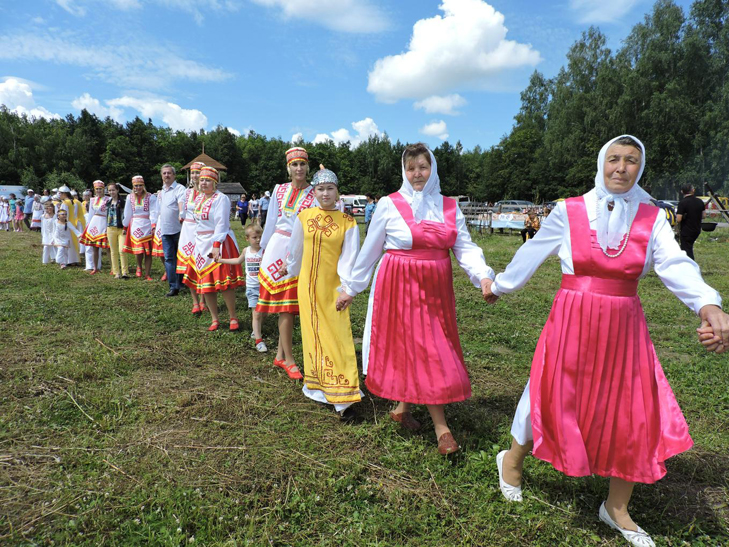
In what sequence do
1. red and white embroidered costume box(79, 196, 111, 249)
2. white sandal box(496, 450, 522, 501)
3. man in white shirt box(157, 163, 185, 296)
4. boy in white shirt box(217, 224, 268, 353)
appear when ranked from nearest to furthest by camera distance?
white sandal box(496, 450, 522, 501) → boy in white shirt box(217, 224, 268, 353) → man in white shirt box(157, 163, 185, 296) → red and white embroidered costume box(79, 196, 111, 249)

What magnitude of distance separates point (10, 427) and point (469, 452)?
3.31m

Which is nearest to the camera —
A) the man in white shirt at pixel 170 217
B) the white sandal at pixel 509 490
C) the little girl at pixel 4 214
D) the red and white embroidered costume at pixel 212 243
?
the white sandal at pixel 509 490

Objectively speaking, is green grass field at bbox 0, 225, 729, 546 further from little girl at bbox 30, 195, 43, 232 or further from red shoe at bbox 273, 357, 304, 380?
little girl at bbox 30, 195, 43, 232

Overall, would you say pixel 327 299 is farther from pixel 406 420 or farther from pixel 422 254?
pixel 406 420

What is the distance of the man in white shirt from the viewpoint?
7980mm

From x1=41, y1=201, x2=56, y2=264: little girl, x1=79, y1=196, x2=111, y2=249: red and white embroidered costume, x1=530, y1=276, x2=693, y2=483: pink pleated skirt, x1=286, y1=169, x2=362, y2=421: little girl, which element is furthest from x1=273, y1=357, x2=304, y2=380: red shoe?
x1=41, y1=201, x2=56, y2=264: little girl

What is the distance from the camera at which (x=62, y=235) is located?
11.0 meters

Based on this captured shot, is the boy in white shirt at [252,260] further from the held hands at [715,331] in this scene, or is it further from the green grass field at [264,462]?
the held hands at [715,331]

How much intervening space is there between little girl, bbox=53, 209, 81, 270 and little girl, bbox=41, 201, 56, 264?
24 cm

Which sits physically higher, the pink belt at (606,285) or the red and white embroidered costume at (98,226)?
the red and white embroidered costume at (98,226)

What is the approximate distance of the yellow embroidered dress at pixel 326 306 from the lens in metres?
3.77

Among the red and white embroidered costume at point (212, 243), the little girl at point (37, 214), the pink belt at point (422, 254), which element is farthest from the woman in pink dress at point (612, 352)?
the little girl at point (37, 214)

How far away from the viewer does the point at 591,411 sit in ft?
8.00

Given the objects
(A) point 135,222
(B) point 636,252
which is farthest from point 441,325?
(A) point 135,222
